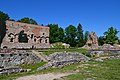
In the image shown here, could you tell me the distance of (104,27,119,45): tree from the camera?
271 feet

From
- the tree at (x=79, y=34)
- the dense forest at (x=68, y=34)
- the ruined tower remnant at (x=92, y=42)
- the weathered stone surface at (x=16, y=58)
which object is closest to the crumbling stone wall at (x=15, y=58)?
the weathered stone surface at (x=16, y=58)

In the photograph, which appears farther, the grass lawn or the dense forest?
the dense forest

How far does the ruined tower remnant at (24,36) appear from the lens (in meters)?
51.9

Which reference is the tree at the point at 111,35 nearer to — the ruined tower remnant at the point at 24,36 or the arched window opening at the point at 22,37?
the ruined tower remnant at the point at 24,36

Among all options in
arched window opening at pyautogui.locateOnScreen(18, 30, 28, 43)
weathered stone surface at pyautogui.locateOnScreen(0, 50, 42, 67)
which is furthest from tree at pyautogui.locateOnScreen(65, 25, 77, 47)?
weathered stone surface at pyautogui.locateOnScreen(0, 50, 42, 67)

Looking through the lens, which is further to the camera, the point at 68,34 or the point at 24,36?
the point at 68,34

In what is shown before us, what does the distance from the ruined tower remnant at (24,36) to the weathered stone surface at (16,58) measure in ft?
75.7

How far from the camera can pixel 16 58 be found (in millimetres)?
27484

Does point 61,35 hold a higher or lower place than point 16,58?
higher

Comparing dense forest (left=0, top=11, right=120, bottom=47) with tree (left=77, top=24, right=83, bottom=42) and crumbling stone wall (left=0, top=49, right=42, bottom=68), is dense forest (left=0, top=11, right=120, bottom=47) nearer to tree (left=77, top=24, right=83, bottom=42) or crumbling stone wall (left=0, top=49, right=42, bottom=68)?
tree (left=77, top=24, right=83, bottom=42)

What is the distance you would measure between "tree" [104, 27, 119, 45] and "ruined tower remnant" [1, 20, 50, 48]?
31.4 metres

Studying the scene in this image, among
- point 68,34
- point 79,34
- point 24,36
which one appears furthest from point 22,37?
point 79,34

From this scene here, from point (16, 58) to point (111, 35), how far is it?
61.8 meters

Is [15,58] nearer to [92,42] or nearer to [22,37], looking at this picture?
[22,37]
